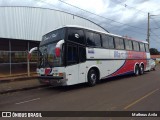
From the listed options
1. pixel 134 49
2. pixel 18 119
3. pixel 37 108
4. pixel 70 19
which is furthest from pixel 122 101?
pixel 70 19

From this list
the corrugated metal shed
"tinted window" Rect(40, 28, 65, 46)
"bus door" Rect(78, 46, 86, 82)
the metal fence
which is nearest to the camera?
"tinted window" Rect(40, 28, 65, 46)

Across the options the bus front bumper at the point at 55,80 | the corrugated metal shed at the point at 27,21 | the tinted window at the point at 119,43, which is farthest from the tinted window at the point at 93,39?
the corrugated metal shed at the point at 27,21

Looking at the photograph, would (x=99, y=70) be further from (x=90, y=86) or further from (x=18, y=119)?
(x=18, y=119)

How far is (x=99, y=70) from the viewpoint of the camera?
1348 centimetres

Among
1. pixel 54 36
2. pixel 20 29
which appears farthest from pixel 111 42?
pixel 20 29

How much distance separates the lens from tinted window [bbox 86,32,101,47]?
12688 mm

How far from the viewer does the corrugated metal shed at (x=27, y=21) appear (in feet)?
61.2

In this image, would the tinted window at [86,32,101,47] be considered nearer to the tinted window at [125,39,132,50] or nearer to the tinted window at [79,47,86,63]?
the tinted window at [79,47,86,63]

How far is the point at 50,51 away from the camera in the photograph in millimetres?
11508

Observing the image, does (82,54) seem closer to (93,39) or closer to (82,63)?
(82,63)

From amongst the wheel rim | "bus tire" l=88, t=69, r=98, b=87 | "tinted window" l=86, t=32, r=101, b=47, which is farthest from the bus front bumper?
"tinted window" l=86, t=32, r=101, b=47

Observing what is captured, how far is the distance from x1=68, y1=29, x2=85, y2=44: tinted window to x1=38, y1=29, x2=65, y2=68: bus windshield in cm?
43

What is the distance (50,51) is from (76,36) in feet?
5.46

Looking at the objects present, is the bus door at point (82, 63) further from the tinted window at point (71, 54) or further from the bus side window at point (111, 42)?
the bus side window at point (111, 42)
